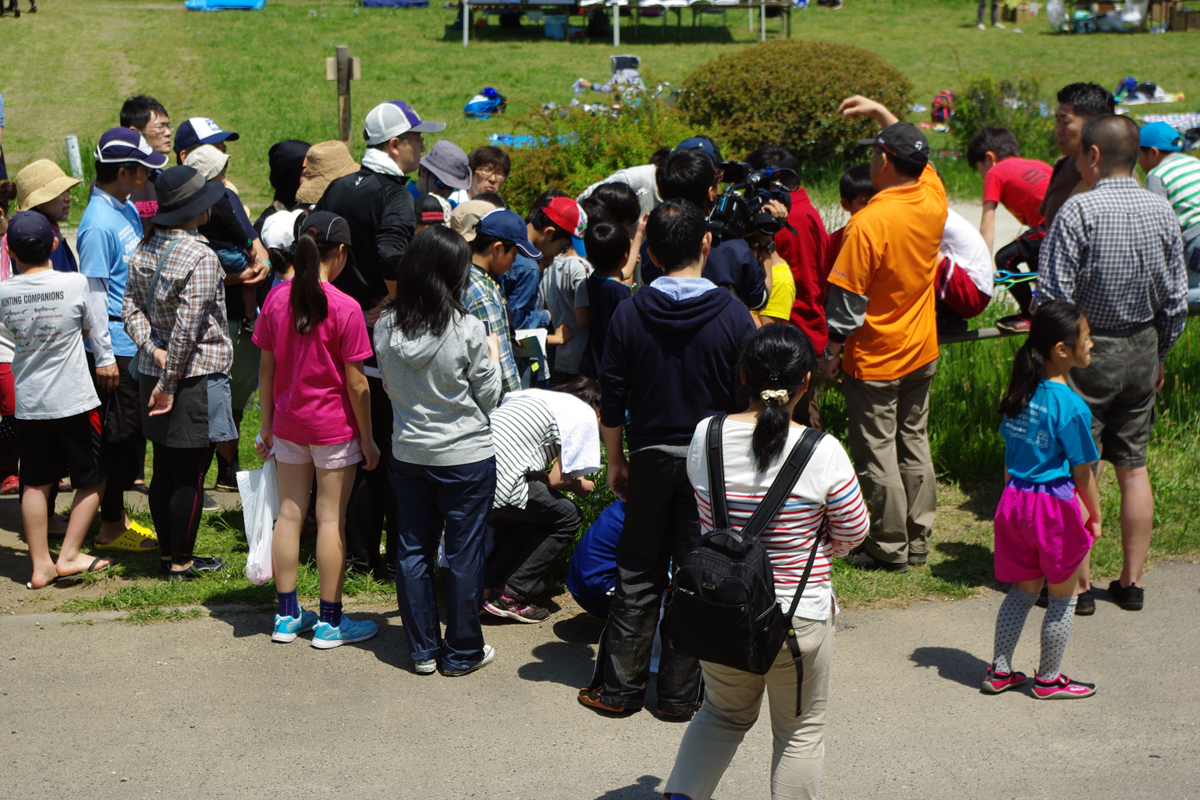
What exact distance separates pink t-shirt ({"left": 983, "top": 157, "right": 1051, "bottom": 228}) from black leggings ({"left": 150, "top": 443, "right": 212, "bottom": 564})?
5.35 meters

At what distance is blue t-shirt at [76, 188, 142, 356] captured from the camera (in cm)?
520

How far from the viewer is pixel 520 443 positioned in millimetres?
4527

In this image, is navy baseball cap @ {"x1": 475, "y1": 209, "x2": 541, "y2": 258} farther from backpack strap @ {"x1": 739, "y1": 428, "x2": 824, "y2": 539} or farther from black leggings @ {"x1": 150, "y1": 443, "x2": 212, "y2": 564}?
backpack strap @ {"x1": 739, "y1": 428, "x2": 824, "y2": 539}

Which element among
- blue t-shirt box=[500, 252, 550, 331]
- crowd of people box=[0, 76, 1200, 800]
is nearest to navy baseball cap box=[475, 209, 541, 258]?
crowd of people box=[0, 76, 1200, 800]

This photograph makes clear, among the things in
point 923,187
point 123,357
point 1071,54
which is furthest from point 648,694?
point 1071,54

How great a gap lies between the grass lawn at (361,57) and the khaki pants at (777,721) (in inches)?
509

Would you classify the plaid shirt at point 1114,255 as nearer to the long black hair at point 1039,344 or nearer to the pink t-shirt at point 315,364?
the long black hair at point 1039,344

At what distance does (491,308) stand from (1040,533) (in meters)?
2.38

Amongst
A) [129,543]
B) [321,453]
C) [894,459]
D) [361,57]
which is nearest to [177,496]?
[129,543]

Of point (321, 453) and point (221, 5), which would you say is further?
point (221, 5)

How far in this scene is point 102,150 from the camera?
532cm

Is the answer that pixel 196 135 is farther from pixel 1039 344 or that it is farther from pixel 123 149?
pixel 1039 344

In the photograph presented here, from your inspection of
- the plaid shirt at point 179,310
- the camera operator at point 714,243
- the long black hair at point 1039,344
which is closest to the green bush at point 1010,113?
the camera operator at point 714,243

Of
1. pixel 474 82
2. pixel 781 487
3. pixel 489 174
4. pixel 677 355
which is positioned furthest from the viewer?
pixel 474 82
